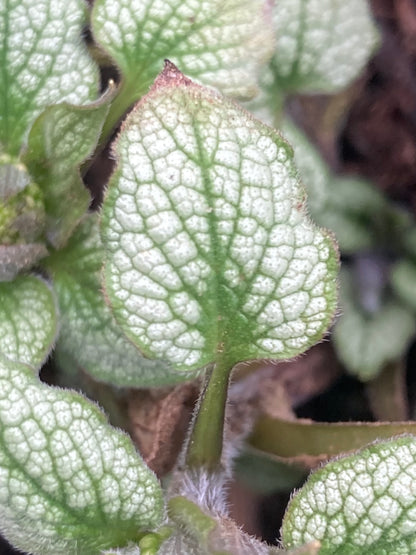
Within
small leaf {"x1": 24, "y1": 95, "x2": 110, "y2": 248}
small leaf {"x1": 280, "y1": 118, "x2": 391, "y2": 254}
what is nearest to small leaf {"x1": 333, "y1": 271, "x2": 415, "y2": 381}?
small leaf {"x1": 280, "y1": 118, "x2": 391, "y2": 254}

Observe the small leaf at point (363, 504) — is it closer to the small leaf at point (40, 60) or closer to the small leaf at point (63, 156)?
the small leaf at point (63, 156)

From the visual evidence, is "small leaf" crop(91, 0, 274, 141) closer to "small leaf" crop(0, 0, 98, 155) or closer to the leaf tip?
"small leaf" crop(0, 0, 98, 155)

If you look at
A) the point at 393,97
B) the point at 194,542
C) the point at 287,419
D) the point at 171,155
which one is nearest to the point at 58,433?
the point at 194,542

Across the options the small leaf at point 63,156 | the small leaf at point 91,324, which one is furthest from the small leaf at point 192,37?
the small leaf at point 91,324

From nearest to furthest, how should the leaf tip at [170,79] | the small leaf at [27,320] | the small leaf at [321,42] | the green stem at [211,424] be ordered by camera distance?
1. the leaf tip at [170,79]
2. the green stem at [211,424]
3. the small leaf at [27,320]
4. the small leaf at [321,42]

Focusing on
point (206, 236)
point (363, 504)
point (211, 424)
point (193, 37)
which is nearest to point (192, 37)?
point (193, 37)

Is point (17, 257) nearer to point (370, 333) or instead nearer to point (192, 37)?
point (192, 37)
